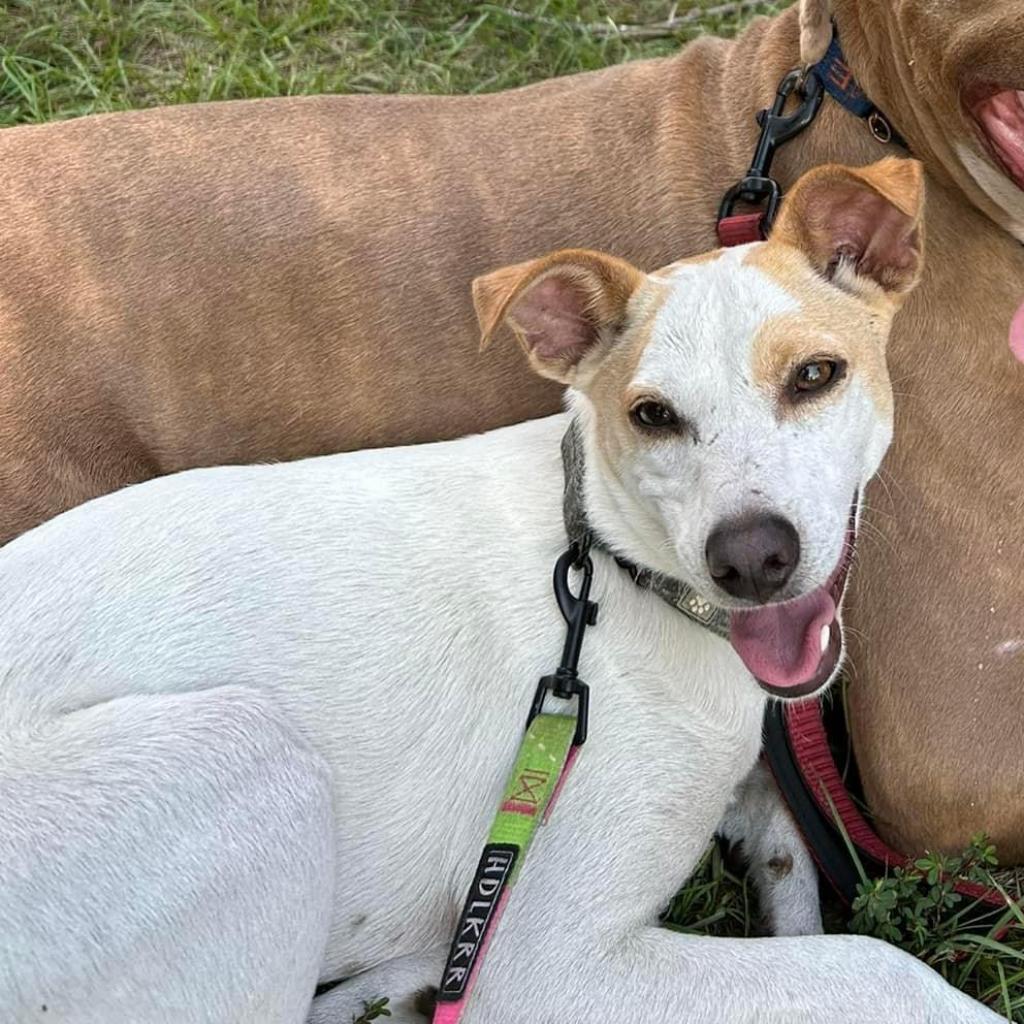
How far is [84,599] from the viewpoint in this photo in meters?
3.29

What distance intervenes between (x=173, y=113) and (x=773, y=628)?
2.45 meters

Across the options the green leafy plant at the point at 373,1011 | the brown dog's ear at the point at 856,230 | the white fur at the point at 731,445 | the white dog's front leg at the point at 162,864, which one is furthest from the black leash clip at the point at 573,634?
the brown dog's ear at the point at 856,230

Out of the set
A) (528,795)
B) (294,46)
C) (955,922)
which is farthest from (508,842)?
(294,46)

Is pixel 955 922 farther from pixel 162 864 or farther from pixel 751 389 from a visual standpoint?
pixel 162 864

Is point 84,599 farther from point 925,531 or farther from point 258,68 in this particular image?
point 258,68

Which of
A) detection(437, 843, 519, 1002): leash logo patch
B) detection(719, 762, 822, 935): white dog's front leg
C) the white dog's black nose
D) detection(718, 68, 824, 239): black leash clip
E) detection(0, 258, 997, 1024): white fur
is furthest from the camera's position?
detection(719, 762, 822, 935): white dog's front leg

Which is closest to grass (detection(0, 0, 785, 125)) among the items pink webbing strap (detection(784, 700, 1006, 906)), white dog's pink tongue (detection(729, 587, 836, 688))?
pink webbing strap (detection(784, 700, 1006, 906))

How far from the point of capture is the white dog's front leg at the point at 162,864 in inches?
112

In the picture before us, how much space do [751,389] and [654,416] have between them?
239 millimetres

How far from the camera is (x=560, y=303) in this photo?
3371 mm

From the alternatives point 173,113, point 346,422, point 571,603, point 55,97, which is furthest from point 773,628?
point 55,97

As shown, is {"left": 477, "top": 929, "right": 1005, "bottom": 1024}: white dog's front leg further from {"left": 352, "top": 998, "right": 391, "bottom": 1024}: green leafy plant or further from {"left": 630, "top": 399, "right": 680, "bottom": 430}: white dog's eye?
{"left": 630, "top": 399, "right": 680, "bottom": 430}: white dog's eye

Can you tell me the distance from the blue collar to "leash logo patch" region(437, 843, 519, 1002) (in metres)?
2.16

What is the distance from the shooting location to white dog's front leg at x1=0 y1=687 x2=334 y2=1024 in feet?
9.30
